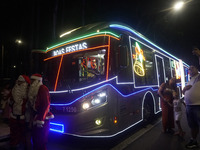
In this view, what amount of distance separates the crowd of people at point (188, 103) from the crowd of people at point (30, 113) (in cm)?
322

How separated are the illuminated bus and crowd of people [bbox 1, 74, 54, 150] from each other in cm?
69

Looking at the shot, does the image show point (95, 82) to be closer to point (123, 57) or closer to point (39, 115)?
point (123, 57)

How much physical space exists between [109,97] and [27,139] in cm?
210

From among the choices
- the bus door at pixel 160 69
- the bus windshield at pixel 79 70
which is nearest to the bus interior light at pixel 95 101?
the bus windshield at pixel 79 70

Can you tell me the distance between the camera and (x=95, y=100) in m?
3.79

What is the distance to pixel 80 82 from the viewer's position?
4.09m

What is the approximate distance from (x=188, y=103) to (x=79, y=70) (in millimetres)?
2826

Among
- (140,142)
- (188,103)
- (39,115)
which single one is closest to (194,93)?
(188,103)

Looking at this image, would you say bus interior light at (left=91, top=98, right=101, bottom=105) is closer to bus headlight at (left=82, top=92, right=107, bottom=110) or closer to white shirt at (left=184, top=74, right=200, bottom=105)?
bus headlight at (left=82, top=92, right=107, bottom=110)

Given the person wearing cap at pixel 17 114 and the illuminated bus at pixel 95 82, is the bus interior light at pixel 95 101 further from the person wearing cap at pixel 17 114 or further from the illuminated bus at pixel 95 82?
the person wearing cap at pixel 17 114

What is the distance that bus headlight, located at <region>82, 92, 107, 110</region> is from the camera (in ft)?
12.3

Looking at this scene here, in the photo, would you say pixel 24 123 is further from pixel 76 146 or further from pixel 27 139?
pixel 76 146

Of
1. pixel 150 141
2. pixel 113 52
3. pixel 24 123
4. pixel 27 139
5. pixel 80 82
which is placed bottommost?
pixel 150 141

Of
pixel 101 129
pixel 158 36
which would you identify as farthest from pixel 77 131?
pixel 158 36
